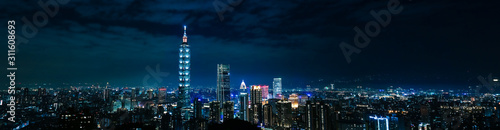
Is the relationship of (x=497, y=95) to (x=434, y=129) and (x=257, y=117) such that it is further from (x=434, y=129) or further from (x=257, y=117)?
(x=257, y=117)

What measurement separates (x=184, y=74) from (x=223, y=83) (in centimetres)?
801

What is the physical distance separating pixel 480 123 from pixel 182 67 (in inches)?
1376

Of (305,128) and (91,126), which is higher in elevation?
(91,126)

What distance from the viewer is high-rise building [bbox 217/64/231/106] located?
46.6m

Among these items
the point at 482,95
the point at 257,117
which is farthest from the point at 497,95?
the point at 257,117

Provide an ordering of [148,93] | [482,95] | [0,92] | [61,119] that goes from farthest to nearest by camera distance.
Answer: [148,93], [482,95], [61,119], [0,92]

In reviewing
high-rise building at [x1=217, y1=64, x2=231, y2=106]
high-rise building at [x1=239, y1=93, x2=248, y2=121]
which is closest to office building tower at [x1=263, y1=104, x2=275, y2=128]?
high-rise building at [x1=239, y1=93, x2=248, y2=121]

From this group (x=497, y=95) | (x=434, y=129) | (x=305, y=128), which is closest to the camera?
(x=434, y=129)

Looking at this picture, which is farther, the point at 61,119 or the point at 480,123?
the point at 480,123

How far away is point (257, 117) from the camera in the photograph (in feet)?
79.6

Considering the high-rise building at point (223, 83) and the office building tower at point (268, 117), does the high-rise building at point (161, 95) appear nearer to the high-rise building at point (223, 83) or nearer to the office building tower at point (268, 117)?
the high-rise building at point (223, 83)

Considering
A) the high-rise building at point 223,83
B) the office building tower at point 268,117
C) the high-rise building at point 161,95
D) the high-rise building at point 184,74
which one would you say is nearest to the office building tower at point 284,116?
the office building tower at point 268,117

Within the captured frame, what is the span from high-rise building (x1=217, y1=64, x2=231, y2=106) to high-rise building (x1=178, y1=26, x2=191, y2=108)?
6123mm

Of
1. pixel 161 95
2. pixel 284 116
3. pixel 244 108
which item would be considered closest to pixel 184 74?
pixel 161 95
